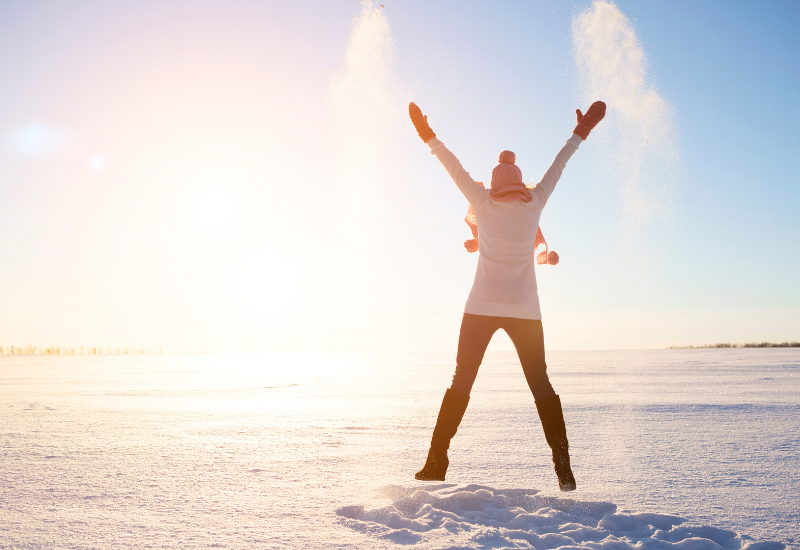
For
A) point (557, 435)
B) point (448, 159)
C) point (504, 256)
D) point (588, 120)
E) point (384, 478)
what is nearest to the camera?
point (557, 435)

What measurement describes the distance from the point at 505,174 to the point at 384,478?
2.01 m

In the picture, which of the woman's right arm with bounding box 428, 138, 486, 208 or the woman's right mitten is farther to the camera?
the woman's right mitten

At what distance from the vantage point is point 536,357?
3045 mm

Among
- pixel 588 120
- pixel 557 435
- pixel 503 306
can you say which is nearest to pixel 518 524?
pixel 557 435

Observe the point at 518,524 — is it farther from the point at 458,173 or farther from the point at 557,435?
the point at 458,173

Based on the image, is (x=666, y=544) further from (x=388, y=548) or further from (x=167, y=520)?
(x=167, y=520)

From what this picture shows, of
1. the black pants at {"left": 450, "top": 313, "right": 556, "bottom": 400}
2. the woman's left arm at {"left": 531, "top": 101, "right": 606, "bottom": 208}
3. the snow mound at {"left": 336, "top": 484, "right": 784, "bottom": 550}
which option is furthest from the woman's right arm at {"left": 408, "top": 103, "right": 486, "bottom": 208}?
the snow mound at {"left": 336, "top": 484, "right": 784, "bottom": 550}

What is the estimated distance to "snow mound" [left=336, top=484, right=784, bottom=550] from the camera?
2221 mm

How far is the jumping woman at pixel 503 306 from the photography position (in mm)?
3049

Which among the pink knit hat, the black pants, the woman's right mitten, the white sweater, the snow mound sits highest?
the woman's right mitten

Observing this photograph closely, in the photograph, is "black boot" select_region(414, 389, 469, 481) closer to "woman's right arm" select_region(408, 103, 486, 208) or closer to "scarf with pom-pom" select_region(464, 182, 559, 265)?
"scarf with pom-pom" select_region(464, 182, 559, 265)

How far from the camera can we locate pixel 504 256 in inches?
124

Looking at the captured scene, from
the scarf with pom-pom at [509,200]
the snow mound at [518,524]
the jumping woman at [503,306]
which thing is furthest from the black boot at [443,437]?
the scarf with pom-pom at [509,200]

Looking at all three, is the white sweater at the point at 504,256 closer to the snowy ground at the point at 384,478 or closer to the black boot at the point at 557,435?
the black boot at the point at 557,435
